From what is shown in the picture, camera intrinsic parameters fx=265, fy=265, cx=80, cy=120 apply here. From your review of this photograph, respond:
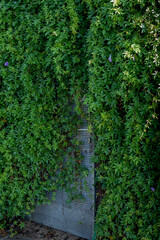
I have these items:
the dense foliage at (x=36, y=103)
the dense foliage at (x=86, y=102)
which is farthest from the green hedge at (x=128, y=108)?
the dense foliage at (x=36, y=103)

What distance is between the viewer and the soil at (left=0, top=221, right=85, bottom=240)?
4.12 m

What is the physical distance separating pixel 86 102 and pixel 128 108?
52 centimetres

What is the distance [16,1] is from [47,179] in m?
2.74

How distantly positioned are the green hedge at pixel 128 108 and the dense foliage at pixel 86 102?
1 centimetres

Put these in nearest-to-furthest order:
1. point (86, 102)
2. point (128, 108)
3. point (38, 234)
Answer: point (128, 108), point (86, 102), point (38, 234)

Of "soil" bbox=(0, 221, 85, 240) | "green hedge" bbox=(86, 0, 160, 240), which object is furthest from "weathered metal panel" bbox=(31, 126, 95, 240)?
"green hedge" bbox=(86, 0, 160, 240)

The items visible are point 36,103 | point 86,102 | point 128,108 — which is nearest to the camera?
point 128,108

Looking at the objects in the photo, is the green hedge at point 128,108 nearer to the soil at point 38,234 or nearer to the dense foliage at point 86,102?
the dense foliage at point 86,102

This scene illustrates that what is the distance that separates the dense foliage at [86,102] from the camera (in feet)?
9.07

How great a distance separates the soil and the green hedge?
114cm

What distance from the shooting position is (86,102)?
10.2ft

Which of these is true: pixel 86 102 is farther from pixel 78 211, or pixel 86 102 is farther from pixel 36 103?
pixel 78 211

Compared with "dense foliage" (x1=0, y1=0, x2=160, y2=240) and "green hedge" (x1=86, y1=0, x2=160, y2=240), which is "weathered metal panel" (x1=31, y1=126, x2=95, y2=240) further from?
"green hedge" (x1=86, y1=0, x2=160, y2=240)

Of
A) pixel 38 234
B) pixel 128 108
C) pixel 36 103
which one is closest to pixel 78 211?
pixel 38 234
